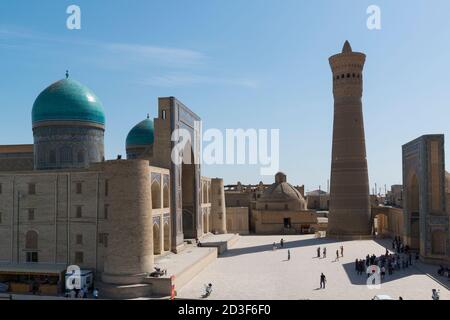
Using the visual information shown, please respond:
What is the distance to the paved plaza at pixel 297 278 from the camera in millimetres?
18953

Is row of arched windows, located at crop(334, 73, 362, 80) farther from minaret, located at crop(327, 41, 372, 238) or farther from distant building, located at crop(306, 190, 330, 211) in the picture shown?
distant building, located at crop(306, 190, 330, 211)

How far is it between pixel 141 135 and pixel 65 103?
32.4 ft

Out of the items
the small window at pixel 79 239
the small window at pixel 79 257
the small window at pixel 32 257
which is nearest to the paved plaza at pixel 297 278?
the small window at pixel 79 257

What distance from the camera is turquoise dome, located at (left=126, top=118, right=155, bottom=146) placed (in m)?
37.6

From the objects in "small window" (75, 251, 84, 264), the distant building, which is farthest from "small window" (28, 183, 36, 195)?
the distant building

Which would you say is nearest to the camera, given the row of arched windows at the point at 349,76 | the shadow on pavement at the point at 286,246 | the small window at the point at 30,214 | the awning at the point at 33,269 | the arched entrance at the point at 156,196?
the awning at the point at 33,269

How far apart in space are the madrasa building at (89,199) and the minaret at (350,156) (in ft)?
39.2

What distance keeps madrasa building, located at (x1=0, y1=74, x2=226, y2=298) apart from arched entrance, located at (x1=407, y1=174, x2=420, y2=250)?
46.4 ft

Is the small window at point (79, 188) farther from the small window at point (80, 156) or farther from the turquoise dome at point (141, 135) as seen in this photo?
the turquoise dome at point (141, 135)

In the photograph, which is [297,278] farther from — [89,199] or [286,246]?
[286,246]

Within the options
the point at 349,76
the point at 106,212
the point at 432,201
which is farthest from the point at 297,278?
the point at 349,76

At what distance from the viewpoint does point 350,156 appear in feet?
121
